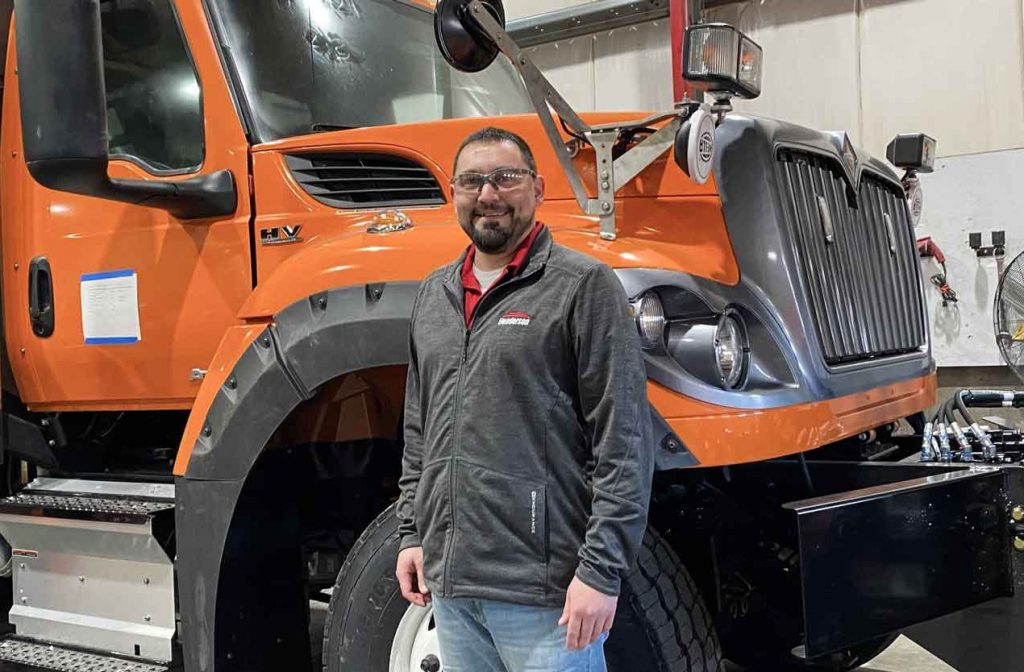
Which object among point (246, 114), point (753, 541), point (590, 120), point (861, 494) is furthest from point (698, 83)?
point (246, 114)

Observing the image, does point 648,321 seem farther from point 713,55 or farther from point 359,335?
point 359,335

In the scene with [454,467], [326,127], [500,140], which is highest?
[326,127]

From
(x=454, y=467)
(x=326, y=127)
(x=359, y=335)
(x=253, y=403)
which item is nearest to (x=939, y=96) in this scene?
(x=326, y=127)

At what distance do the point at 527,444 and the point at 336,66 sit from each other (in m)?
1.97

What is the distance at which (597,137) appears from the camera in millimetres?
2578

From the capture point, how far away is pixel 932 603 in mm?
2494

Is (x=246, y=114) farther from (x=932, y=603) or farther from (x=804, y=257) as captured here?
(x=932, y=603)

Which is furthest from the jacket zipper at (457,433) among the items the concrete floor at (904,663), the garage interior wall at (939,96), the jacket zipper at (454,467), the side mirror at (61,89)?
the garage interior wall at (939,96)

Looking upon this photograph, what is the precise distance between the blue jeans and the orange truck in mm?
387

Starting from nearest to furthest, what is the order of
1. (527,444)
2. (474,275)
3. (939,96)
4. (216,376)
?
(527,444) < (474,275) < (216,376) < (939,96)

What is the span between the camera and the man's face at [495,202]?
6.41 feet

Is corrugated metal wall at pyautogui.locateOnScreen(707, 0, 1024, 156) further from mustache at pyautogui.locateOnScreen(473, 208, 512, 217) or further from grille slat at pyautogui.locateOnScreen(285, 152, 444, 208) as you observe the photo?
mustache at pyautogui.locateOnScreen(473, 208, 512, 217)

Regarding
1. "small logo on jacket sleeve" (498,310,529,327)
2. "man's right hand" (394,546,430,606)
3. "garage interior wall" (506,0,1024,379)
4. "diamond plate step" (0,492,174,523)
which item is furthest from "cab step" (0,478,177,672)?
"garage interior wall" (506,0,1024,379)

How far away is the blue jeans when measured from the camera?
6.17ft
